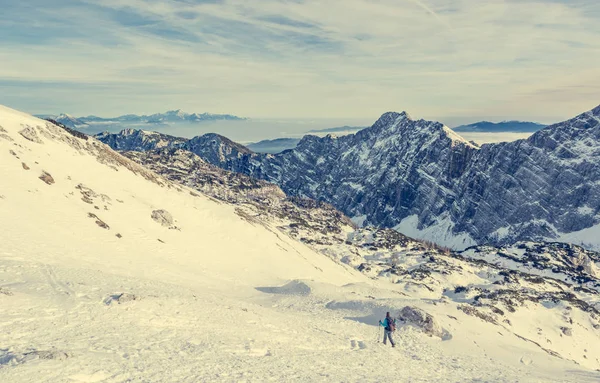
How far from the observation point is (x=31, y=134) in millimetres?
75562

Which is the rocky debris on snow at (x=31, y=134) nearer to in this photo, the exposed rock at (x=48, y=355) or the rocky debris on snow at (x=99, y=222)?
the rocky debris on snow at (x=99, y=222)

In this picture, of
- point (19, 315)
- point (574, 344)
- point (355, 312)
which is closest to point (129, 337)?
point (19, 315)

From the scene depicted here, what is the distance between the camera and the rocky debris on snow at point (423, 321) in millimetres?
41781

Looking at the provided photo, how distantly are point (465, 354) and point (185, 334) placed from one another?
955 inches

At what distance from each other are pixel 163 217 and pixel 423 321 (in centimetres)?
4685

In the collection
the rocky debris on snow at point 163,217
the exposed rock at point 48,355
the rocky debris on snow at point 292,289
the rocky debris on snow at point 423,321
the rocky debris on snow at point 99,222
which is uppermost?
the exposed rock at point 48,355

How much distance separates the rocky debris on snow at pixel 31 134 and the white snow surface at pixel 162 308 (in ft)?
1.48

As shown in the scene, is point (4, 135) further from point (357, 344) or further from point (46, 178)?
point (357, 344)

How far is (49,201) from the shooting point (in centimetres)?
5841

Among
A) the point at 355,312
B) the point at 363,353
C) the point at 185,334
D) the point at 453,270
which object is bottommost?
the point at 453,270

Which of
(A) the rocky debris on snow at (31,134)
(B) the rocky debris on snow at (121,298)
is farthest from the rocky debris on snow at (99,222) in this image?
(B) the rocky debris on snow at (121,298)

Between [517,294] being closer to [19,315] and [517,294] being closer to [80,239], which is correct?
[80,239]

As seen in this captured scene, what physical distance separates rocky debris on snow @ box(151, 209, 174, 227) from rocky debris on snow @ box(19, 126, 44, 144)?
2451 centimetres

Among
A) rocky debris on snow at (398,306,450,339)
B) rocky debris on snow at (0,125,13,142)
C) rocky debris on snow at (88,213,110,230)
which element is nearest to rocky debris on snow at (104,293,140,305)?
rocky debris on snow at (398,306,450,339)
